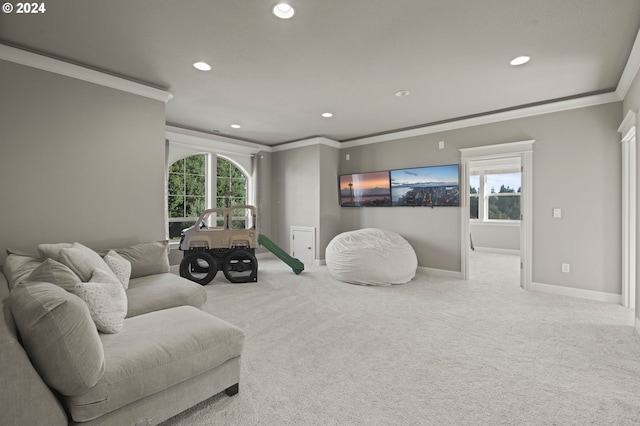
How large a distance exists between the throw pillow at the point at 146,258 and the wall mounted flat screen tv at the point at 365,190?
13.0 feet

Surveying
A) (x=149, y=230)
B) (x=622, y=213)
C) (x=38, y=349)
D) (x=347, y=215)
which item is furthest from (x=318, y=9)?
(x=347, y=215)

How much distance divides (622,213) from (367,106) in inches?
137

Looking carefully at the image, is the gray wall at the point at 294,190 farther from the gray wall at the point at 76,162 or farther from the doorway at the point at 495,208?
the doorway at the point at 495,208

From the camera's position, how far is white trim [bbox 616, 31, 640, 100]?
8.90 feet

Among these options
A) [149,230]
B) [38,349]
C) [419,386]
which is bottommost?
[419,386]

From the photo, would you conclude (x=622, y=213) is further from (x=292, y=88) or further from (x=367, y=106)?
(x=292, y=88)

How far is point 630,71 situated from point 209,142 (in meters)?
6.17

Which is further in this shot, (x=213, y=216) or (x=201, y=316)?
(x=213, y=216)

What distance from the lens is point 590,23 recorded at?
243cm

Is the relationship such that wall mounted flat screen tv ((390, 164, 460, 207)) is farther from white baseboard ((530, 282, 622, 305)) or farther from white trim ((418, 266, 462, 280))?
white baseboard ((530, 282, 622, 305))

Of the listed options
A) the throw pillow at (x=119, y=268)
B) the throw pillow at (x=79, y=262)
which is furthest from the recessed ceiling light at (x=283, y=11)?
the throw pillow at (x=119, y=268)

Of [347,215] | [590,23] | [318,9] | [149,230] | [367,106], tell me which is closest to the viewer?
[318,9]

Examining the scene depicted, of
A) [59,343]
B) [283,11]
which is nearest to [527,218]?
[283,11]

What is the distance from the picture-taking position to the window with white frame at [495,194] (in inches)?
326
